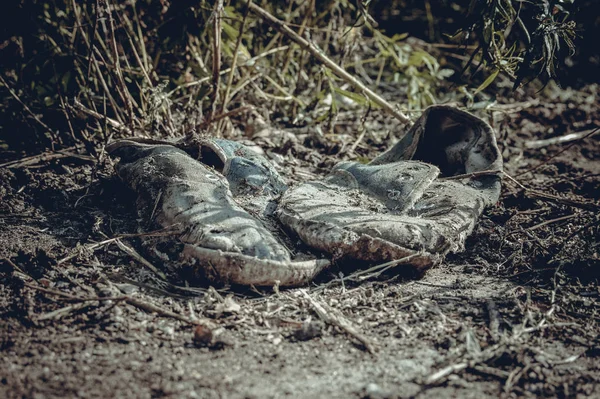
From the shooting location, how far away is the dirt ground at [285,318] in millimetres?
1551

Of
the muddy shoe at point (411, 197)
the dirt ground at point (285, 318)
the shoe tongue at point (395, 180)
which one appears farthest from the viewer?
the shoe tongue at point (395, 180)

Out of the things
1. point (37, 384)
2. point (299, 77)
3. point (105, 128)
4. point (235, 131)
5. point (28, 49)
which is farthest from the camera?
point (299, 77)

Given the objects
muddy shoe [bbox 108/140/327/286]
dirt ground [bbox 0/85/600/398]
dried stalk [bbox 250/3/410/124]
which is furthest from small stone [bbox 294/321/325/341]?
dried stalk [bbox 250/3/410/124]

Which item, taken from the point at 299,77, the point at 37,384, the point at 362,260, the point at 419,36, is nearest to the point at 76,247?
the point at 37,384

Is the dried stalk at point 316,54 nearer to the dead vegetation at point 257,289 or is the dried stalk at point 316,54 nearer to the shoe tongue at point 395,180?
the dead vegetation at point 257,289

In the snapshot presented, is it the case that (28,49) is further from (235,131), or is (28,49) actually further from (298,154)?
(298,154)

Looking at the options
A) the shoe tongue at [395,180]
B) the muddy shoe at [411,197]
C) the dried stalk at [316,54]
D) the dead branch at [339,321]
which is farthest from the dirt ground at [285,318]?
the dried stalk at [316,54]

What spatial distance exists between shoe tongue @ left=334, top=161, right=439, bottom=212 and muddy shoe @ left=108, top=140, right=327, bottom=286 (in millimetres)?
310

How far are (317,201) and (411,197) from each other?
1.12ft

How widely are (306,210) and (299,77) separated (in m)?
1.57

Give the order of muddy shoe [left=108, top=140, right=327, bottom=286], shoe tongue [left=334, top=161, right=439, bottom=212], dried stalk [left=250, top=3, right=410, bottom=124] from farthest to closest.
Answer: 1. dried stalk [left=250, top=3, right=410, bottom=124]
2. shoe tongue [left=334, top=161, right=439, bottom=212]
3. muddy shoe [left=108, top=140, right=327, bottom=286]

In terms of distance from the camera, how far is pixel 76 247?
6.93ft

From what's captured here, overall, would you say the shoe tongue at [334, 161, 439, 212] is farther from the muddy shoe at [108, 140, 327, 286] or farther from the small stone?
the small stone

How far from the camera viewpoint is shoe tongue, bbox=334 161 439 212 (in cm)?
234
